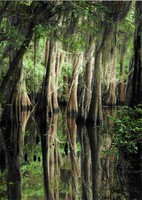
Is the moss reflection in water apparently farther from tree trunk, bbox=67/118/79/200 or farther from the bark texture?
the bark texture

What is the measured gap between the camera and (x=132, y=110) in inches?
356

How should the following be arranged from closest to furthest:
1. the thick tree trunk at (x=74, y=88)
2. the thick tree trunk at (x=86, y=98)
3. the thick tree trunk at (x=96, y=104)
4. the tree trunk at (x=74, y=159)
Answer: the tree trunk at (x=74, y=159) → the thick tree trunk at (x=96, y=104) → the thick tree trunk at (x=86, y=98) → the thick tree trunk at (x=74, y=88)

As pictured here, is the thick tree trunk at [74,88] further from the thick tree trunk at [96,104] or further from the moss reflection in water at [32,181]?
the moss reflection in water at [32,181]

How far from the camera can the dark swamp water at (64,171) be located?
709 cm

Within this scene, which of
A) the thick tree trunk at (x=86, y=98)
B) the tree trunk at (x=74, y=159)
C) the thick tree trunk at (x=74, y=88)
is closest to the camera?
the tree trunk at (x=74, y=159)

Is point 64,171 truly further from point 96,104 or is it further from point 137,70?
point 96,104

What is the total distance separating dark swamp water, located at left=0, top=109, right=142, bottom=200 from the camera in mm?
7086

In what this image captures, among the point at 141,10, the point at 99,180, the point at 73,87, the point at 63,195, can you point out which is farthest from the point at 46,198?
the point at 73,87

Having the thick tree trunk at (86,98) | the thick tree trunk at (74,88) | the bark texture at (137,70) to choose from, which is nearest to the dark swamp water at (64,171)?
the bark texture at (137,70)

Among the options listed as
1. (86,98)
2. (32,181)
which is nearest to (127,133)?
(32,181)

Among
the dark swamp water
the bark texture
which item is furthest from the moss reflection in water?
the bark texture

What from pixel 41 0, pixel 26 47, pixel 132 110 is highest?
pixel 41 0

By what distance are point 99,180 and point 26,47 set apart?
288 centimetres

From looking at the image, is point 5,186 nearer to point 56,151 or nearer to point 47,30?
point 47,30
